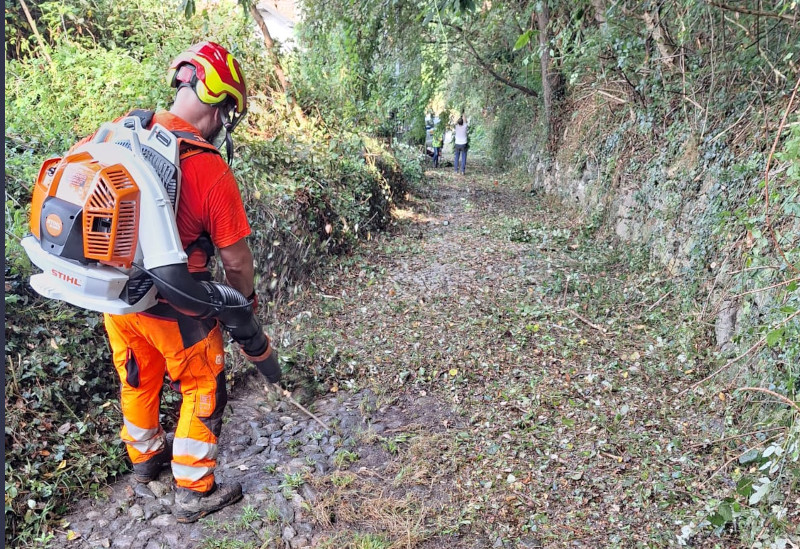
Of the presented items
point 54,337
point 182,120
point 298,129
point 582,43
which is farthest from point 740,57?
point 54,337

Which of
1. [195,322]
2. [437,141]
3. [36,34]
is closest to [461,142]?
[437,141]

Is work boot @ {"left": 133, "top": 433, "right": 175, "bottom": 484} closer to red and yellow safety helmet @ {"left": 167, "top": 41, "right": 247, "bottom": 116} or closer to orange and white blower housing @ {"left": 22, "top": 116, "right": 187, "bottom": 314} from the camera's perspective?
orange and white blower housing @ {"left": 22, "top": 116, "right": 187, "bottom": 314}

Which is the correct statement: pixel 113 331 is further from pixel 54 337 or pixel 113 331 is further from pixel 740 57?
pixel 740 57

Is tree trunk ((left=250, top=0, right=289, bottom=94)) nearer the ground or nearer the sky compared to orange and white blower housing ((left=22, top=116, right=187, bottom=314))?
nearer the sky

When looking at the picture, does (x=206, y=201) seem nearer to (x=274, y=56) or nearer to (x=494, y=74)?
(x=274, y=56)

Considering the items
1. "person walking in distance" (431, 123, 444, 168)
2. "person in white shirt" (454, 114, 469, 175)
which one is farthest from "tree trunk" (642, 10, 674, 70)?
"person walking in distance" (431, 123, 444, 168)

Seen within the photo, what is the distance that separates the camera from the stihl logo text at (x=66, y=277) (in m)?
2.14

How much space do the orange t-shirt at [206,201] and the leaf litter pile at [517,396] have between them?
1.57 meters

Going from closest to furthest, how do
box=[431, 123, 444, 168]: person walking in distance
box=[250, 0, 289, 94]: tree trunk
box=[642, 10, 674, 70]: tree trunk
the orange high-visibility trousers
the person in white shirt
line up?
the orange high-visibility trousers → box=[642, 10, 674, 70]: tree trunk → box=[250, 0, 289, 94]: tree trunk → the person in white shirt → box=[431, 123, 444, 168]: person walking in distance

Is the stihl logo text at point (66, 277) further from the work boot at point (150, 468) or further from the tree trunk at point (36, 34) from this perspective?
the tree trunk at point (36, 34)

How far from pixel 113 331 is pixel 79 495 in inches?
38.5

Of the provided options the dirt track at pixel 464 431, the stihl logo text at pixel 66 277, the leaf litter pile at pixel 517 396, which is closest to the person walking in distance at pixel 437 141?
the leaf litter pile at pixel 517 396

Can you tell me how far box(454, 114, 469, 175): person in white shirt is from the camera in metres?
14.6

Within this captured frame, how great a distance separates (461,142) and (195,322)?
13.2m
